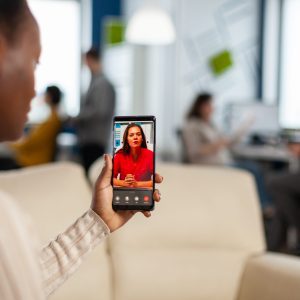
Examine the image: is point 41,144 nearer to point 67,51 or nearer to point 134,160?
point 67,51

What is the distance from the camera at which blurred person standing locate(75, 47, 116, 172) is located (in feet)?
14.5

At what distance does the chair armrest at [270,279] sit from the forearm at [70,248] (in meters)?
0.91

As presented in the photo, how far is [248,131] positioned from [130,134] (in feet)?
15.9

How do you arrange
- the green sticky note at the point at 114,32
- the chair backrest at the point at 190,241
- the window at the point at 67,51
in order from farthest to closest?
1. the green sticky note at the point at 114,32
2. the window at the point at 67,51
3. the chair backrest at the point at 190,241

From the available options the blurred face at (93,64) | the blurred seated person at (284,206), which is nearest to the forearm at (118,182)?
the blurred seated person at (284,206)

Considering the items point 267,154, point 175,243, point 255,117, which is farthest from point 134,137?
point 255,117

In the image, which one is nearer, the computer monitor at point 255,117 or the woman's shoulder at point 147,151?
the woman's shoulder at point 147,151

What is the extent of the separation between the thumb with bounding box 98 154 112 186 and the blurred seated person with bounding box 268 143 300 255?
10.9 ft

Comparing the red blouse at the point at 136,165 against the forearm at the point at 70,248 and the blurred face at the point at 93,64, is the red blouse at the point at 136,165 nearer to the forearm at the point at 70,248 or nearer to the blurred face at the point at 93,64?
the forearm at the point at 70,248

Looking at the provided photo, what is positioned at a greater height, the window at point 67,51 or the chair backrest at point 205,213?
the window at point 67,51

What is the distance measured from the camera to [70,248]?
953mm

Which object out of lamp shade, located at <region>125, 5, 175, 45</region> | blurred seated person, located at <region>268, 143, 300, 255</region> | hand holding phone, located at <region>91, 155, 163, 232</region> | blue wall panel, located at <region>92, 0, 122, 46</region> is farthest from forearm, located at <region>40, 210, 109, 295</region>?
blue wall panel, located at <region>92, 0, 122, 46</region>

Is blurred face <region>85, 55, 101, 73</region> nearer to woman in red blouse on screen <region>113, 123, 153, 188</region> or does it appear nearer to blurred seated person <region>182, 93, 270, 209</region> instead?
blurred seated person <region>182, 93, 270, 209</region>

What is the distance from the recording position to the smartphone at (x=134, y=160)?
0.86 metres
